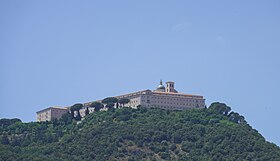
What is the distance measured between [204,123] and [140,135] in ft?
56.1

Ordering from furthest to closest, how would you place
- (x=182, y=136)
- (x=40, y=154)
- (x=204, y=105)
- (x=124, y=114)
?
(x=204, y=105) < (x=124, y=114) < (x=182, y=136) < (x=40, y=154)

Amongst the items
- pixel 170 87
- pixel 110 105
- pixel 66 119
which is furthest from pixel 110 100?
pixel 170 87

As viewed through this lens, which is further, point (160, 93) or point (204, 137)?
point (160, 93)

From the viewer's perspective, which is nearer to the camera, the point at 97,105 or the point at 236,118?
the point at 236,118

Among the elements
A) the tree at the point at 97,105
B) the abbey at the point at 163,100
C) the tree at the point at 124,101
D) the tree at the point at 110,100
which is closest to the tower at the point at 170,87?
the abbey at the point at 163,100

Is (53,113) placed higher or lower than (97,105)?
lower

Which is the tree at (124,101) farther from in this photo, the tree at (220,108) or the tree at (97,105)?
the tree at (220,108)

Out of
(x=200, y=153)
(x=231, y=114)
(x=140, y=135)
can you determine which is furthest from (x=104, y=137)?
(x=231, y=114)

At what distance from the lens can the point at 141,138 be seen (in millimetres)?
158625

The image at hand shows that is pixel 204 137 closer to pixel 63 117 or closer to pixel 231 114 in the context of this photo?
pixel 231 114

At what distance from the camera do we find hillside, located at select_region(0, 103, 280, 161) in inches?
5999

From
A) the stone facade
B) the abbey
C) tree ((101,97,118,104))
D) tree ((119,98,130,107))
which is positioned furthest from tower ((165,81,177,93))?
the stone facade

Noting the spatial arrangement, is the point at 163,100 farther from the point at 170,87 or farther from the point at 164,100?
the point at 170,87

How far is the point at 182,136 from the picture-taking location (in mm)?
161875
